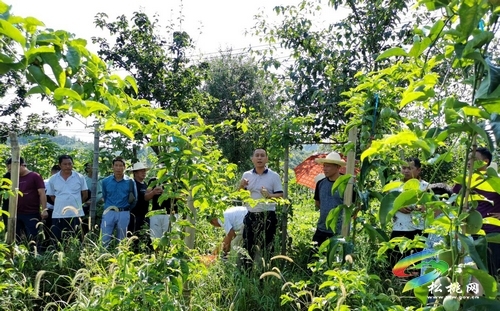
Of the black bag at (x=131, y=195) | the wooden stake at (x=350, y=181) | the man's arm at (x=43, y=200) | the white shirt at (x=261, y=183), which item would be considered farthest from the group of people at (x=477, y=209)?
the man's arm at (x=43, y=200)

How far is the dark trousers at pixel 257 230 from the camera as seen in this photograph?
4375 millimetres

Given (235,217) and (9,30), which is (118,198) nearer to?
(235,217)

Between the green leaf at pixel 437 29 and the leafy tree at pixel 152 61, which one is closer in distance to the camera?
the green leaf at pixel 437 29

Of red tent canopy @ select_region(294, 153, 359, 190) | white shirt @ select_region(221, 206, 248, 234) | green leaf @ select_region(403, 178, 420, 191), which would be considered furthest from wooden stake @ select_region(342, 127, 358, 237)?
red tent canopy @ select_region(294, 153, 359, 190)

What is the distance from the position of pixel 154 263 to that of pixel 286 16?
4.23 m

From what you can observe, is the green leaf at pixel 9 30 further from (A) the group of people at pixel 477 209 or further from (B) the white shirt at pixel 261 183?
(B) the white shirt at pixel 261 183

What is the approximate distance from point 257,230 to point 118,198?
187 cm

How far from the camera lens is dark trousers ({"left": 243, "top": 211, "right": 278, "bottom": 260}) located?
14.4ft

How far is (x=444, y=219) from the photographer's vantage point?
1.17 metres

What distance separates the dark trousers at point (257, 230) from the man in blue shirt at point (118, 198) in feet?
5.07

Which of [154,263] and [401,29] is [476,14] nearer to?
[154,263]

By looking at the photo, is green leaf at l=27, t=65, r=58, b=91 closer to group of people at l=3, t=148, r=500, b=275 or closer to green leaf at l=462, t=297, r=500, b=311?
green leaf at l=462, t=297, r=500, b=311

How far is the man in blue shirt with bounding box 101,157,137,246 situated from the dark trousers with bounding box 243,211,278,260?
154cm

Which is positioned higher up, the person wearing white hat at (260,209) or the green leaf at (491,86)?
the green leaf at (491,86)
